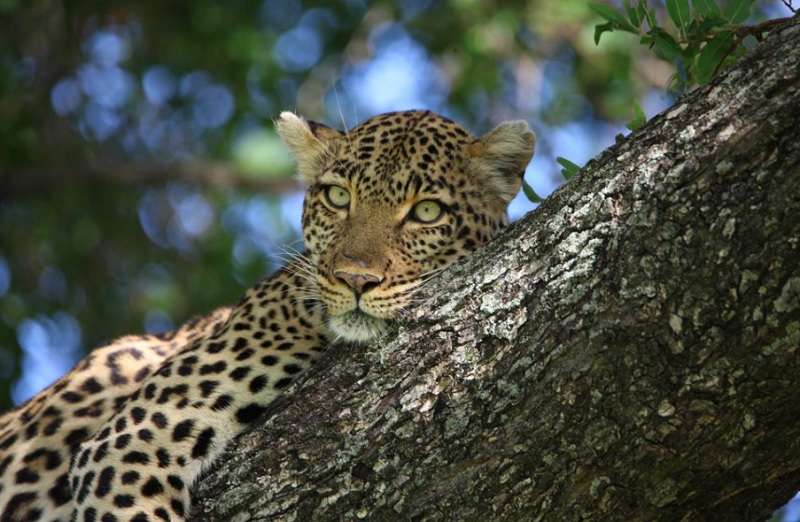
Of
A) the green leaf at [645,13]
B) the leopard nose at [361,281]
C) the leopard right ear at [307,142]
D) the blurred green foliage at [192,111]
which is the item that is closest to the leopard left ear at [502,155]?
the leopard right ear at [307,142]

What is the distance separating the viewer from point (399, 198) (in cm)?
691

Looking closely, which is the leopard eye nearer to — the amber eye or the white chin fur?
the amber eye

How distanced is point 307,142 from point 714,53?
110 inches

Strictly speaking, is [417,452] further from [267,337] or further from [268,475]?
[267,337]

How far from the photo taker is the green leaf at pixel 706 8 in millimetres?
5523

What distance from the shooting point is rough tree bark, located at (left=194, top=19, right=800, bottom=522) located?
447 cm

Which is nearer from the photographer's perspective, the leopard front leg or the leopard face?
the leopard front leg

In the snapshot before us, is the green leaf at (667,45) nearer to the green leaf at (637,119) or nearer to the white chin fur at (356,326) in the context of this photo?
the green leaf at (637,119)

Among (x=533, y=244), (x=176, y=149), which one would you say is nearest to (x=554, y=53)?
(x=176, y=149)

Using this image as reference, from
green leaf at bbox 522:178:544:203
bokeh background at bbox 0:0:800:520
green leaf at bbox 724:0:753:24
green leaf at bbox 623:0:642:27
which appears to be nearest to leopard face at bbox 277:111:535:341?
green leaf at bbox 522:178:544:203

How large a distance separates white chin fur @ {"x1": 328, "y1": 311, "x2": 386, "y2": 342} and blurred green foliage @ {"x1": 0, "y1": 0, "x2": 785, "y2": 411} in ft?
23.5

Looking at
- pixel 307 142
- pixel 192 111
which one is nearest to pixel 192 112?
pixel 192 111

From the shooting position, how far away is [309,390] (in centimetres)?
573

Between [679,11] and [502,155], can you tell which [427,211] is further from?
[679,11]
